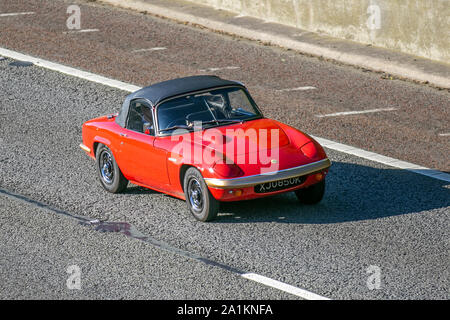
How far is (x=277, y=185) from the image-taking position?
386 inches

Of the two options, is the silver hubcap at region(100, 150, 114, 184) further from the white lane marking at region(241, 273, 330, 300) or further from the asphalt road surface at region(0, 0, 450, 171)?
the asphalt road surface at region(0, 0, 450, 171)

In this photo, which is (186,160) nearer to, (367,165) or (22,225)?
(22,225)

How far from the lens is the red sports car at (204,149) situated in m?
9.77

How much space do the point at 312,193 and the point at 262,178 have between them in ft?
3.04

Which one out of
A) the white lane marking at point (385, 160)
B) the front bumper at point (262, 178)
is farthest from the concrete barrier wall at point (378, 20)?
the front bumper at point (262, 178)

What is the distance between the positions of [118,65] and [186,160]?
23.7 ft

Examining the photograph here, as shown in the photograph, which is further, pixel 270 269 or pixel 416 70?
pixel 416 70

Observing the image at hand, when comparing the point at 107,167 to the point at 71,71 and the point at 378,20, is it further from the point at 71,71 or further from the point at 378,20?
the point at 378,20

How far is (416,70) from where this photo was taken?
52.0 ft

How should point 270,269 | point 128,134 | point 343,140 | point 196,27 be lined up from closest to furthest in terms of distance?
1. point 270,269
2. point 128,134
3. point 343,140
4. point 196,27

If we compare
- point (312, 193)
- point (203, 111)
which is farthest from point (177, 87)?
point (312, 193)
